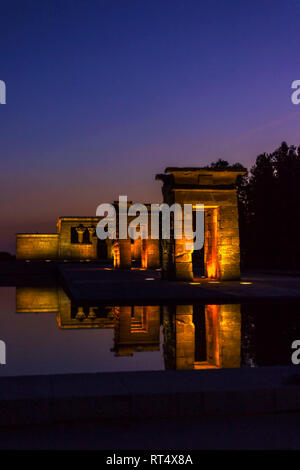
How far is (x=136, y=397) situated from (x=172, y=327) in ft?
16.8

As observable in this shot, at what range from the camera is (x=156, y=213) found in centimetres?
3123

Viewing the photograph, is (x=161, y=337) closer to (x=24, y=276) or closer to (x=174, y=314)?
(x=174, y=314)

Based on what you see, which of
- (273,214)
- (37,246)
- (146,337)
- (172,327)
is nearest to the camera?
(146,337)

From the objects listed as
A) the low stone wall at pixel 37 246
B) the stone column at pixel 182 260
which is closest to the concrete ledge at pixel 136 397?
the stone column at pixel 182 260

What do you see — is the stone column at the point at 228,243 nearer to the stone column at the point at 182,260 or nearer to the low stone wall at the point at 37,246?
the stone column at the point at 182,260

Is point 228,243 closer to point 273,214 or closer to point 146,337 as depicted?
point 146,337

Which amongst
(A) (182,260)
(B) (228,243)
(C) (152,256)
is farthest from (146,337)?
(C) (152,256)

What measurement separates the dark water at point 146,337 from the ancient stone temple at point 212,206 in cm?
663

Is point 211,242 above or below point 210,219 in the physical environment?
below

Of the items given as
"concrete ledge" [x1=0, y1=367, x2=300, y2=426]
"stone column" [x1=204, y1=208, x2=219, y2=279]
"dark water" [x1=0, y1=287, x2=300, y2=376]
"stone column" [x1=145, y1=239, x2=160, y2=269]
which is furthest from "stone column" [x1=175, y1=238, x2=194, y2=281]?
"concrete ledge" [x1=0, y1=367, x2=300, y2=426]

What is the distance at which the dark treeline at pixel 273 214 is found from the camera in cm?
2958

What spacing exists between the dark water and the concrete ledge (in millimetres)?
1774

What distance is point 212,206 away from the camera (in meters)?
18.5
